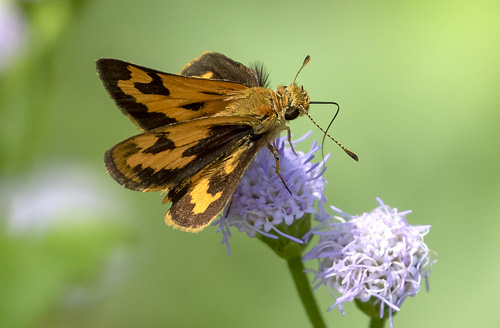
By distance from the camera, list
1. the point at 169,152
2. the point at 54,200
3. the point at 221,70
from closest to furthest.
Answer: the point at 169,152
the point at 221,70
the point at 54,200

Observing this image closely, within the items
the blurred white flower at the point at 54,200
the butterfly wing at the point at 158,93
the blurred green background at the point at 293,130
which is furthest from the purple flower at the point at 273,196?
the blurred white flower at the point at 54,200

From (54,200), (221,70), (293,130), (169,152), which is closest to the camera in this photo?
(169,152)

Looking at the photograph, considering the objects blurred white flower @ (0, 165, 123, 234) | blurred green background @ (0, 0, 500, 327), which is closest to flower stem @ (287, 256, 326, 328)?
blurred green background @ (0, 0, 500, 327)

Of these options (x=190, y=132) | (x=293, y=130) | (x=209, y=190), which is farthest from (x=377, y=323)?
(x=293, y=130)

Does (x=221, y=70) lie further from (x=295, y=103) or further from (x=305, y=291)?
(x=305, y=291)

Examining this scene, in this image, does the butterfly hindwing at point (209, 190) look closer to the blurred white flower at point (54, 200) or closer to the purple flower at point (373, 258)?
the purple flower at point (373, 258)

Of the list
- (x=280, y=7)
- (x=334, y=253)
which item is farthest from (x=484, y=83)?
(x=334, y=253)

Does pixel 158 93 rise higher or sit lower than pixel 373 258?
higher
